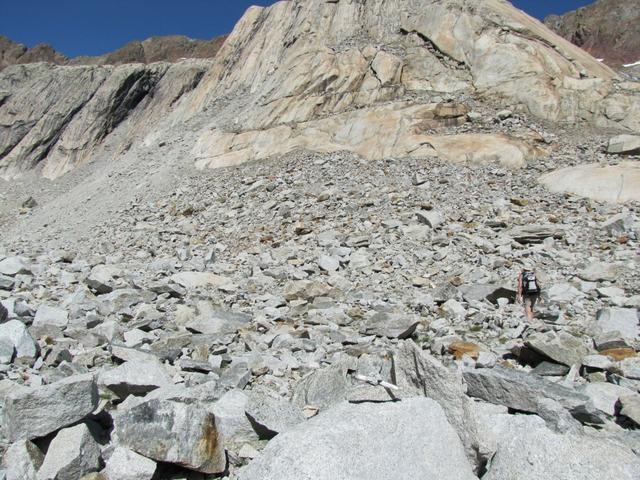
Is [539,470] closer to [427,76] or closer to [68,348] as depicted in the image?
[68,348]

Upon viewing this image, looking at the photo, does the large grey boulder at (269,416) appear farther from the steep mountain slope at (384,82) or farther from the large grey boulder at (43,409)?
the steep mountain slope at (384,82)

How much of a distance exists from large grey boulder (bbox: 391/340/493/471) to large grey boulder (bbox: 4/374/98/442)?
2951 millimetres

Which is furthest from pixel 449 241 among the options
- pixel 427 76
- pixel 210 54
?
pixel 210 54

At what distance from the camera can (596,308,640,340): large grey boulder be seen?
762cm

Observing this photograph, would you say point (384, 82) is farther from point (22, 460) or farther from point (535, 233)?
point (22, 460)

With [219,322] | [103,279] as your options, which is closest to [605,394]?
[219,322]

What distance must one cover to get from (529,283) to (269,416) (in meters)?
6.12

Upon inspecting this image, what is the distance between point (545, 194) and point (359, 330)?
9269mm

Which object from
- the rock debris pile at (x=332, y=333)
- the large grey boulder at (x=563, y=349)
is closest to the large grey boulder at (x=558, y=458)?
the rock debris pile at (x=332, y=333)

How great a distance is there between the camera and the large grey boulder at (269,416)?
4.65 meters

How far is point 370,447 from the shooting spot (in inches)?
139

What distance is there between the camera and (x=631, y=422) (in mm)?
5004

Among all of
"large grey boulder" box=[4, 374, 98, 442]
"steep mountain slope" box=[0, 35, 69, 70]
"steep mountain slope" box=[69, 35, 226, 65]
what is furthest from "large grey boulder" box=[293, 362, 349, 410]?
"steep mountain slope" box=[0, 35, 69, 70]

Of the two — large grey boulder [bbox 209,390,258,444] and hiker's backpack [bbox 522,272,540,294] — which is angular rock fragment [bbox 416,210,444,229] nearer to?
hiker's backpack [bbox 522,272,540,294]
